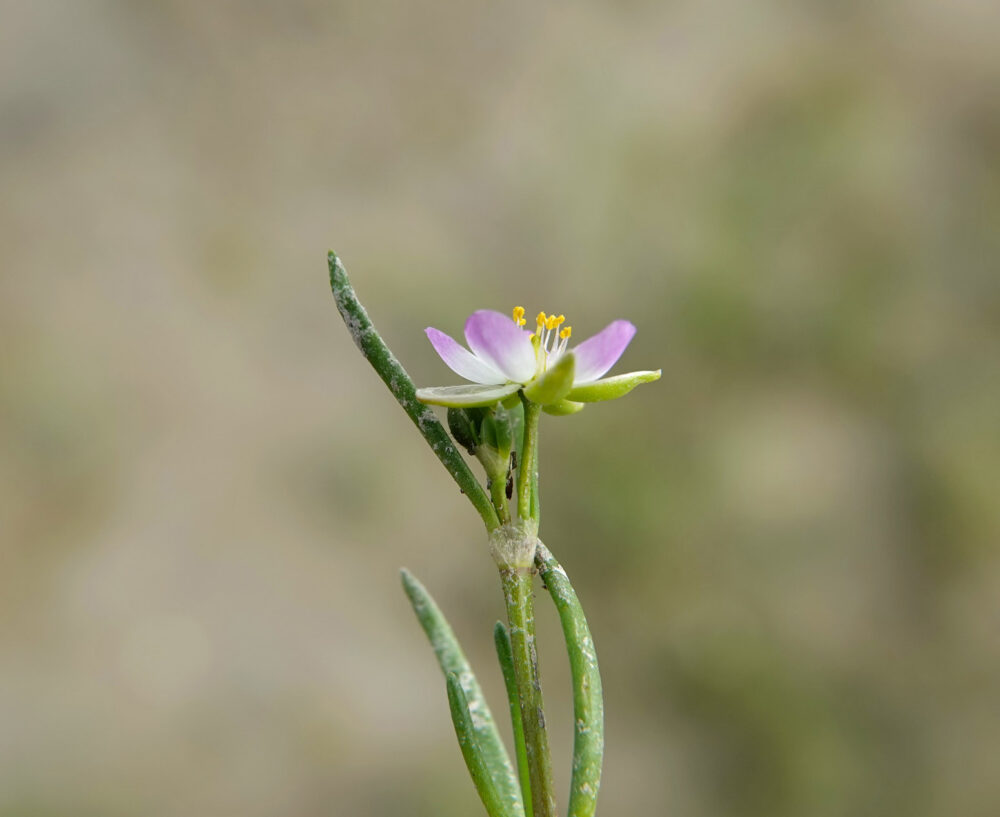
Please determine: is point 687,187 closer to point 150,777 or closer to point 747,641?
point 747,641

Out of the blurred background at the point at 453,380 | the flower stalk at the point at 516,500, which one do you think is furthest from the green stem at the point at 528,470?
the blurred background at the point at 453,380

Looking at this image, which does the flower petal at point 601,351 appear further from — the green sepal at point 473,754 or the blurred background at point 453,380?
the blurred background at point 453,380

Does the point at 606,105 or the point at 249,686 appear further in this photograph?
the point at 606,105

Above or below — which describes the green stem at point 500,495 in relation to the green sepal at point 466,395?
below

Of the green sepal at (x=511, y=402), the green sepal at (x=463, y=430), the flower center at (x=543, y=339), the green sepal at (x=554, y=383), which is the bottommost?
the green sepal at (x=463, y=430)

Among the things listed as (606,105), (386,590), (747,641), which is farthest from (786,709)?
(606,105)

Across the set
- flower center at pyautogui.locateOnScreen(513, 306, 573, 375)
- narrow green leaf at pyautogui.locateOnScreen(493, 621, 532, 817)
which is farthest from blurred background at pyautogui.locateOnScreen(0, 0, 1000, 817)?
narrow green leaf at pyautogui.locateOnScreen(493, 621, 532, 817)

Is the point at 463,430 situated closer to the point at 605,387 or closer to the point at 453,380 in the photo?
the point at 605,387
